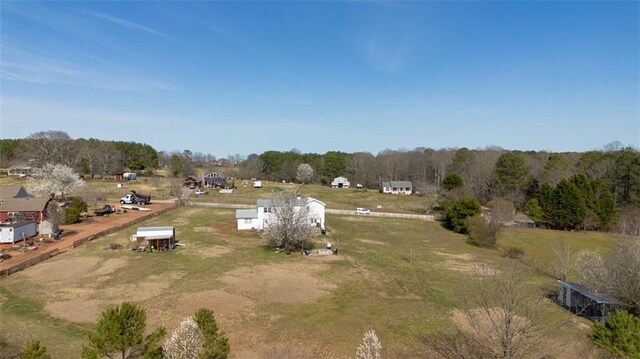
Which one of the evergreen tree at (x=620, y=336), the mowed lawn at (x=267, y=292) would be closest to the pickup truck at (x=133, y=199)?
the mowed lawn at (x=267, y=292)

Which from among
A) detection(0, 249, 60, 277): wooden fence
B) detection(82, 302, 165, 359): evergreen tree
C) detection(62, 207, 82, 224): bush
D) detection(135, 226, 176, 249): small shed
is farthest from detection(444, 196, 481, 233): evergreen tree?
detection(62, 207, 82, 224): bush

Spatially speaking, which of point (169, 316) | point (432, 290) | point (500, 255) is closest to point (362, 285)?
point (432, 290)

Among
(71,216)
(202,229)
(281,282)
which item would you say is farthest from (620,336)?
(71,216)

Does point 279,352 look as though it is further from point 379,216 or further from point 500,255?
point 379,216

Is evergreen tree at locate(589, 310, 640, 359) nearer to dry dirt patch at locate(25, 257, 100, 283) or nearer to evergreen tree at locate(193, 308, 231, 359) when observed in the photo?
evergreen tree at locate(193, 308, 231, 359)

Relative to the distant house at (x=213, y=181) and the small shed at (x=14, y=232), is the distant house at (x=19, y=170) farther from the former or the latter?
the small shed at (x=14, y=232)
